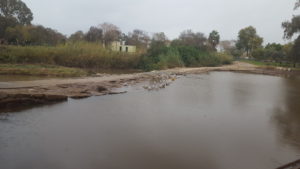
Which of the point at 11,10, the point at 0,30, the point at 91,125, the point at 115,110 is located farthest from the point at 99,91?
the point at 11,10

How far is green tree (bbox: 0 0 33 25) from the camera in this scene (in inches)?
1452

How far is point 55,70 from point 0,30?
17.5m

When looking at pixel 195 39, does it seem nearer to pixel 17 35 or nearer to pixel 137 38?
pixel 137 38

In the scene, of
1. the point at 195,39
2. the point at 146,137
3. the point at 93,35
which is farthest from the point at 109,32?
the point at 146,137

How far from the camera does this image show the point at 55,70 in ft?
38.9

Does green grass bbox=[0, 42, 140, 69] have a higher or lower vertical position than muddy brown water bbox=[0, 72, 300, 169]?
higher

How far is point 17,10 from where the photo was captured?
3897 centimetres

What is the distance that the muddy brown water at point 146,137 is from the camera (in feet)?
9.43

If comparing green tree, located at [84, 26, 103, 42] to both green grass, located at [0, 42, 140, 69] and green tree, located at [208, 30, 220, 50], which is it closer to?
green grass, located at [0, 42, 140, 69]

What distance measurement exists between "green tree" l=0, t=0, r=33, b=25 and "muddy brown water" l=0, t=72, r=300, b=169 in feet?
129

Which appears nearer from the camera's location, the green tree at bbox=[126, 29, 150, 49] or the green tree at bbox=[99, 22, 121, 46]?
the green tree at bbox=[99, 22, 121, 46]

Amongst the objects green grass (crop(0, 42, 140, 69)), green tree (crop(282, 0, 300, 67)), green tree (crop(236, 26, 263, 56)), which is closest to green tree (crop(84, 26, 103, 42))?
green grass (crop(0, 42, 140, 69))

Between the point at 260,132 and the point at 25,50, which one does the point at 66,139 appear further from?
the point at 25,50

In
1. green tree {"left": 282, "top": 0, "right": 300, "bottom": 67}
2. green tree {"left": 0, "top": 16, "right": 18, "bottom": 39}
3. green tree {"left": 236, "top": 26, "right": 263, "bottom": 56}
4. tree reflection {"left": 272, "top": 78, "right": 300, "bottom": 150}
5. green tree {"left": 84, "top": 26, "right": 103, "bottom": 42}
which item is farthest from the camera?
green tree {"left": 236, "top": 26, "right": 263, "bottom": 56}
